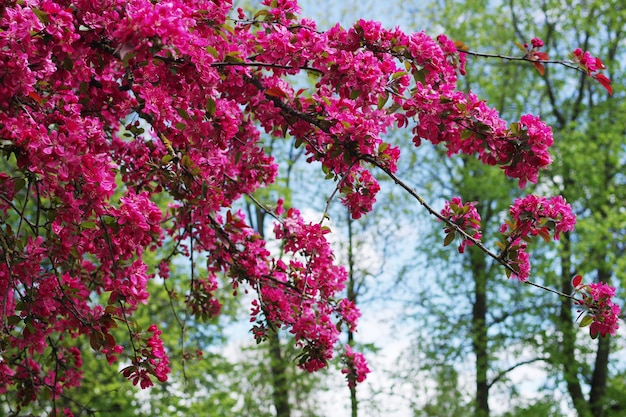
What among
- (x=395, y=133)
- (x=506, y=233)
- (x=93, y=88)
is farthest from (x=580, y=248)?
(x=93, y=88)

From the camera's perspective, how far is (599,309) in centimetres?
317

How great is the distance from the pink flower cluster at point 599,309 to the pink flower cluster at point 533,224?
248 mm

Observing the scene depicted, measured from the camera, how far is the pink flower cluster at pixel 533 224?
319 cm

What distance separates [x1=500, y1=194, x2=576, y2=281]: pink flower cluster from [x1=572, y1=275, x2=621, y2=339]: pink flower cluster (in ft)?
0.81

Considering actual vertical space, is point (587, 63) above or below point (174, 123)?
above

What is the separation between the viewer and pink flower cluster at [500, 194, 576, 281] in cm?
319

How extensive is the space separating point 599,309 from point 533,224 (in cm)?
49

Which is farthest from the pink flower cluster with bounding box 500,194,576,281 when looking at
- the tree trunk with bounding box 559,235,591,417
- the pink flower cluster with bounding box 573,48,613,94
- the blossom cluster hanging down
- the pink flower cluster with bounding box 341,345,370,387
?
the tree trunk with bounding box 559,235,591,417

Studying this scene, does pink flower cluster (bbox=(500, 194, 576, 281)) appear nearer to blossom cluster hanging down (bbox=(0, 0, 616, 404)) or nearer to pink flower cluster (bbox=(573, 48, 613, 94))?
blossom cluster hanging down (bbox=(0, 0, 616, 404))

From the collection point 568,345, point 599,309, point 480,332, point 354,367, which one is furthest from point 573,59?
point 480,332

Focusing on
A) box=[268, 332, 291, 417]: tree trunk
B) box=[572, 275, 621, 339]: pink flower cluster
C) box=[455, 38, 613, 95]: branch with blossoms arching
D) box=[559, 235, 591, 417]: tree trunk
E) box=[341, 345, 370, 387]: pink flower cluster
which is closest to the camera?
box=[572, 275, 621, 339]: pink flower cluster

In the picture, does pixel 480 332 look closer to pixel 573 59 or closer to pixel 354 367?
pixel 354 367

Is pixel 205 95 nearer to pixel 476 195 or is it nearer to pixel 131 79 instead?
pixel 131 79

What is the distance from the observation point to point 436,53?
10.5ft
